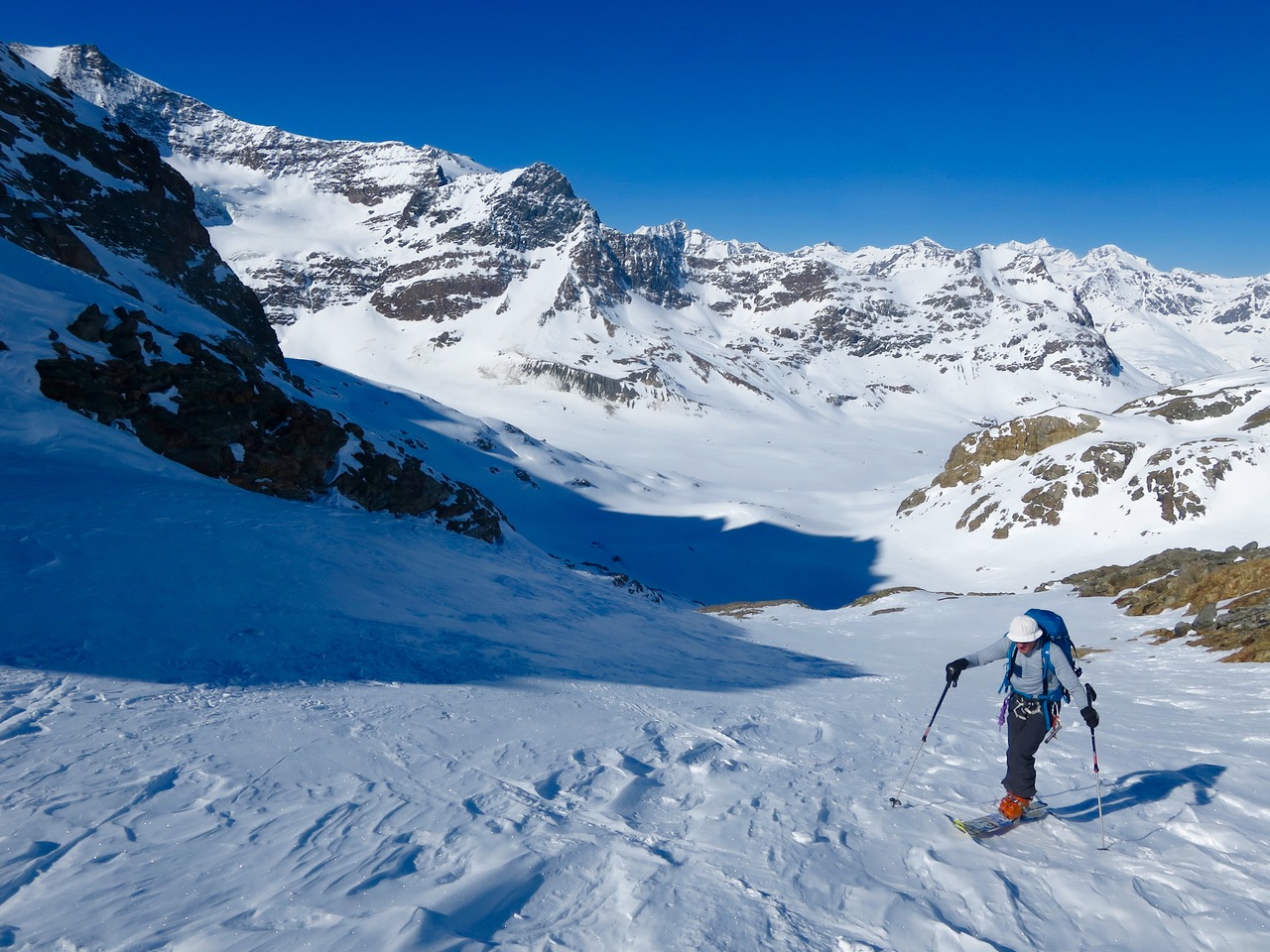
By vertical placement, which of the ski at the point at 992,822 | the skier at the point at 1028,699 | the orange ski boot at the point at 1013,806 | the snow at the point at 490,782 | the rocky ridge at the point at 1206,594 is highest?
the rocky ridge at the point at 1206,594

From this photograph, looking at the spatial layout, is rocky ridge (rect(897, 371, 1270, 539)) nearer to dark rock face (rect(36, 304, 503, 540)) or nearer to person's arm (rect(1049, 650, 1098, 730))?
dark rock face (rect(36, 304, 503, 540))

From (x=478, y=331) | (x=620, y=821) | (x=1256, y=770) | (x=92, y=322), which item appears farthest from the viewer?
(x=478, y=331)

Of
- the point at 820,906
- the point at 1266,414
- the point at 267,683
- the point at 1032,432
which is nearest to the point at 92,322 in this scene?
the point at 267,683

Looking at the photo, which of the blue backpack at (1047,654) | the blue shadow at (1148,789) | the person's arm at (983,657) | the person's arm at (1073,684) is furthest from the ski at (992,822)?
the person's arm at (983,657)

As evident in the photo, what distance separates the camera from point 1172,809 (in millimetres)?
6020

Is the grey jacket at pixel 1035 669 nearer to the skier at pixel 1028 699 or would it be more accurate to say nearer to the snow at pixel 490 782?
the skier at pixel 1028 699

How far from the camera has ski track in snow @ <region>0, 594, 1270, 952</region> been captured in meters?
3.80

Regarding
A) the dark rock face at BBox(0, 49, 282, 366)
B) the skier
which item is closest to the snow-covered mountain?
the skier

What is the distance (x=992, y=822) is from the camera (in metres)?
5.67

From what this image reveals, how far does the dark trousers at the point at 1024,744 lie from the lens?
5.78 metres

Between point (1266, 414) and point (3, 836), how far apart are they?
212ft

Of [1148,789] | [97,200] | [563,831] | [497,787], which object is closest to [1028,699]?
[1148,789]

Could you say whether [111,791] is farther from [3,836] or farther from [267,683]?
[267,683]

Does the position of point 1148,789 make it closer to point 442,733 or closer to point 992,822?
point 992,822
